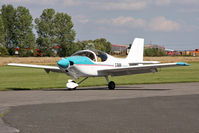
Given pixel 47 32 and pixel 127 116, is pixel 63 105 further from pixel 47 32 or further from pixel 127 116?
pixel 47 32

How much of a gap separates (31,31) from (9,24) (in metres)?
8.61

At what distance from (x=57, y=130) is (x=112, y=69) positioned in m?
11.5

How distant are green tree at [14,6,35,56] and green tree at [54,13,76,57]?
8.10 meters

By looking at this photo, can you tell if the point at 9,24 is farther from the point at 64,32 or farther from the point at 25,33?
the point at 64,32

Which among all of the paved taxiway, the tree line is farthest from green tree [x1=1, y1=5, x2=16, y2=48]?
the paved taxiway

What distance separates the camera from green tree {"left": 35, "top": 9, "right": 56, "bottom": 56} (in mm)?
109938

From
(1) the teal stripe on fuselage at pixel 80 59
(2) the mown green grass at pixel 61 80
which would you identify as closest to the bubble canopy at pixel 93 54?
(1) the teal stripe on fuselage at pixel 80 59

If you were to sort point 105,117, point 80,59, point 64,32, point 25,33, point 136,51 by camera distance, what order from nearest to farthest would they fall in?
point 105,117 → point 80,59 → point 136,51 → point 25,33 → point 64,32

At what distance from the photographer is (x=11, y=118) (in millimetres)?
9273

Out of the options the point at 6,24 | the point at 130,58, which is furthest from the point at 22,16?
the point at 130,58

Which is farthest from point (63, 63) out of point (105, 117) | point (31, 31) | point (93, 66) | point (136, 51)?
point (31, 31)

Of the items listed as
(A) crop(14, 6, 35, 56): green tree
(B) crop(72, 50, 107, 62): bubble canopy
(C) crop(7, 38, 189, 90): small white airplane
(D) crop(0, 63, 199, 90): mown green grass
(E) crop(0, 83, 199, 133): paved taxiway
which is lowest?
(D) crop(0, 63, 199, 90): mown green grass

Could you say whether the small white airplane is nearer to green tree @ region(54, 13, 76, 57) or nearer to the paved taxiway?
the paved taxiway

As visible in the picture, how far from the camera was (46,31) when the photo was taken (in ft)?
362
